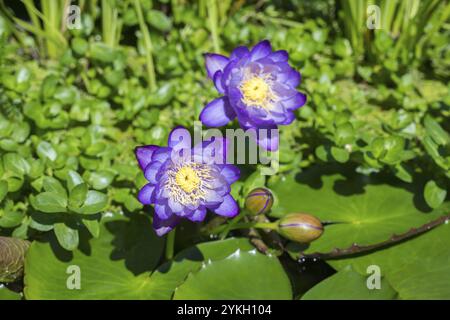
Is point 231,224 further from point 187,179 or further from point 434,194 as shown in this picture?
point 434,194

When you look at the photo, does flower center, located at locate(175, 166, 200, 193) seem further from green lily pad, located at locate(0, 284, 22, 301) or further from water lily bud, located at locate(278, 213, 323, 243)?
green lily pad, located at locate(0, 284, 22, 301)

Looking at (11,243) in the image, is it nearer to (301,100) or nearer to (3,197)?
(3,197)

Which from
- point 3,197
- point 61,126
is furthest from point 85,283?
point 61,126

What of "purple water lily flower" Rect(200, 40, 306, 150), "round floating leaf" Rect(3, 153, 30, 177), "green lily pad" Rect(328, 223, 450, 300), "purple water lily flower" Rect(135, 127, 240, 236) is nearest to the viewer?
"purple water lily flower" Rect(135, 127, 240, 236)

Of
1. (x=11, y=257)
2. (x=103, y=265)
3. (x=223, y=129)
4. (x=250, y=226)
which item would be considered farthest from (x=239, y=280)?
(x=11, y=257)

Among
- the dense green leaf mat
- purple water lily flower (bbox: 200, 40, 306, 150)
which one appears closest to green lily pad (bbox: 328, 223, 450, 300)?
the dense green leaf mat
